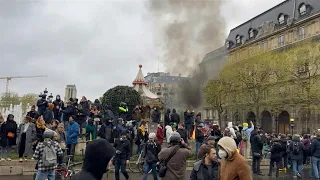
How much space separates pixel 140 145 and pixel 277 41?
149 feet

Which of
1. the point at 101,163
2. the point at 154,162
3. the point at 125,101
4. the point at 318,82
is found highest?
the point at 318,82

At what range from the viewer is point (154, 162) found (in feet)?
30.5

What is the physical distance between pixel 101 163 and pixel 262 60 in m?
39.0

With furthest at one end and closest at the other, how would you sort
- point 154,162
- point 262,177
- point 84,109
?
point 84,109
point 262,177
point 154,162

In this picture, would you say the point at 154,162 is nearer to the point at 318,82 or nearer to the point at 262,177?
the point at 262,177

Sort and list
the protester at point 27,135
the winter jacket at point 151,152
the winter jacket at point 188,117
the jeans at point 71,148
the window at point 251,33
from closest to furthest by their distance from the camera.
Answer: the winter jacket at point 151,152, the protester at point 27,135, the jeans at point 71,148, the winter jacket at point 188,117, the window at point 251,33

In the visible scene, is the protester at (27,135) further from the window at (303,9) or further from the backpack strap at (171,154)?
the window at (303,9)

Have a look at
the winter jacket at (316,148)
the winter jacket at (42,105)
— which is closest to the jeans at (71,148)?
the winter jacket at (42,105)

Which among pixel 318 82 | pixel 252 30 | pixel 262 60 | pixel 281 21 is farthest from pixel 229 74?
pixel 252 30

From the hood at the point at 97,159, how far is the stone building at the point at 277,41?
133ft

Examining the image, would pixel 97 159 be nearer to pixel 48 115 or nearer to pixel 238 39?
pixel 48 115

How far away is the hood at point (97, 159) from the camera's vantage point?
2.90 metres

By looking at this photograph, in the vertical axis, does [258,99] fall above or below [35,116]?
above

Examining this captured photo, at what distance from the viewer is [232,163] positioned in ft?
14.9
